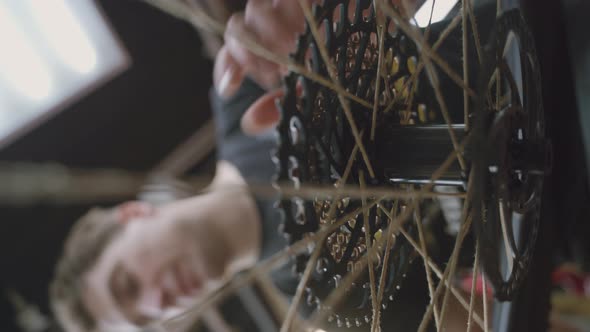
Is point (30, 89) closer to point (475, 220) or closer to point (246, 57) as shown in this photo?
point (246, 57)

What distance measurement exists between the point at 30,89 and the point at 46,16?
0.11 metres

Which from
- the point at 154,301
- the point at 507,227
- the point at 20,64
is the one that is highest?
the point at 20,64

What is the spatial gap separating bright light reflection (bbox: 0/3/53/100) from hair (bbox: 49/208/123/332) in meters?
0.21

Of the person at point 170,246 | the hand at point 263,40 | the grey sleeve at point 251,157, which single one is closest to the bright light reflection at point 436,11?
the hand at point 263,40

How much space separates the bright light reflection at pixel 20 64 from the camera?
0.66 m

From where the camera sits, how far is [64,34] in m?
0.75

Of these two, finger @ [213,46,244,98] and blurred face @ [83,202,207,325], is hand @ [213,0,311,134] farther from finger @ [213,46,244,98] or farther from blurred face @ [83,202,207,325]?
blurred face @ [83,202,207,325]

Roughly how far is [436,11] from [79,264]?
1.43ft

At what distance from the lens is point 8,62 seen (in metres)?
0.67

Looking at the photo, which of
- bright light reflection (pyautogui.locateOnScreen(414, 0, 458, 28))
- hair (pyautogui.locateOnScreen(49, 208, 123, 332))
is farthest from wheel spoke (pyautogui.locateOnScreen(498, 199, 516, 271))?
hair (pyautogui.locateOnScreen(49, 208, 123, 332))

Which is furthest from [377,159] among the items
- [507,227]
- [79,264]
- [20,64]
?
[20,64]

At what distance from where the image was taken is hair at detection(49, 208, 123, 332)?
46 centimetres

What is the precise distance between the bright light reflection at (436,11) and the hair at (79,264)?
0.37 m

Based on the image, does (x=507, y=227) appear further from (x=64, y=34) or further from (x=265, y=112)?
(x=64, y=34)
